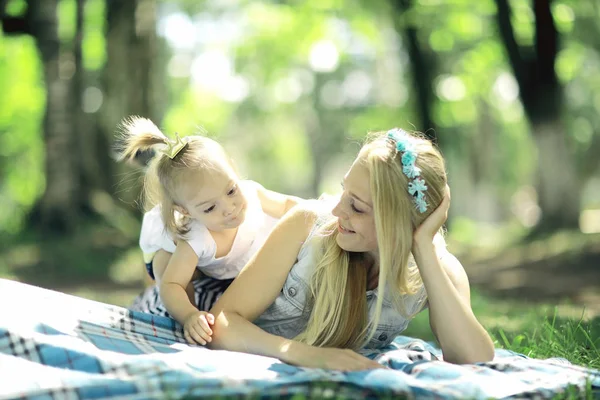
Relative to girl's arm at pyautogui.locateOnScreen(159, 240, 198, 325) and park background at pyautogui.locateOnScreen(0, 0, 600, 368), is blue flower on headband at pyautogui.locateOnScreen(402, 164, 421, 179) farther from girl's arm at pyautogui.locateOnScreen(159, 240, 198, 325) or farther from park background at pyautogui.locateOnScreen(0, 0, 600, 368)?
girl's arm at pyautogui.locateOnScreen(159, 240, 198, 325)

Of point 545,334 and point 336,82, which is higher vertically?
point 336,82

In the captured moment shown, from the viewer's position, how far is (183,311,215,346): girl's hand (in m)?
3.32

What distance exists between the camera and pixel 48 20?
12.4 m

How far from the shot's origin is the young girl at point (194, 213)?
376cm

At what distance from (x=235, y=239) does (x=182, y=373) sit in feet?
4.52

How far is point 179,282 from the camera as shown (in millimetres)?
3695

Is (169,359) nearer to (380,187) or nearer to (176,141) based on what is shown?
(380,187)

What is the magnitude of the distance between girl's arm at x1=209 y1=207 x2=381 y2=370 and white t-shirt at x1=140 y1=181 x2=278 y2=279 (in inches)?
20.1

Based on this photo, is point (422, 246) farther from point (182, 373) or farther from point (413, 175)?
point (182, 373)

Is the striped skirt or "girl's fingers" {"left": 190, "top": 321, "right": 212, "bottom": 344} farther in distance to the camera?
the striped skirt

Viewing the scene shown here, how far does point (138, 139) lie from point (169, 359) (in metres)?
1.50

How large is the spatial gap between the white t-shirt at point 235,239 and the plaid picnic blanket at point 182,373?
73 centimetres

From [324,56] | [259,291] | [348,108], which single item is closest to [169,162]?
[259,291]

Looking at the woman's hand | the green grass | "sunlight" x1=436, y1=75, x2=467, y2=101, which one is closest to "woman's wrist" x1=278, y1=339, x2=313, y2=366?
the woman's hand
